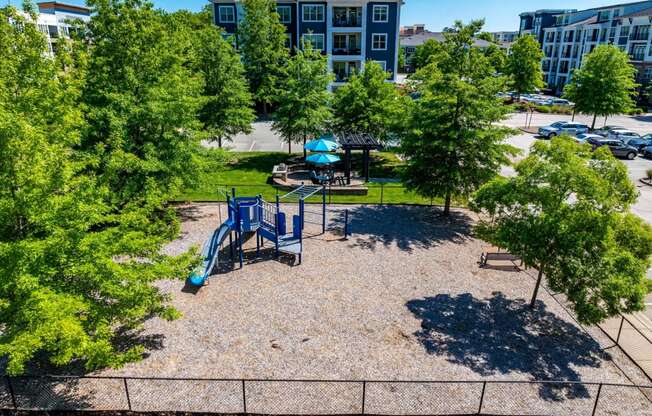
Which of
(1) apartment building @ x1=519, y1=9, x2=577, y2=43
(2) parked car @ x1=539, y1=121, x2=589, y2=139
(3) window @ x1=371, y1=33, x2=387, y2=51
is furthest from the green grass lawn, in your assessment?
(1) apartment building @ x1=519, y1=9, x2=577, y2=43

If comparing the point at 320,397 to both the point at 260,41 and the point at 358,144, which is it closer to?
the point at 358,144

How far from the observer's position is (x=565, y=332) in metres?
14.6

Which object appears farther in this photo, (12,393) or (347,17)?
(347,17)

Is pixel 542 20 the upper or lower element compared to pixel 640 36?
upper

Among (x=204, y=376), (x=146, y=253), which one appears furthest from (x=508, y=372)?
(x=146, y=253)

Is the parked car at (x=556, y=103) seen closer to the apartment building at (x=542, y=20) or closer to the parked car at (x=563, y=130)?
the parked car at (x=563, y=130)

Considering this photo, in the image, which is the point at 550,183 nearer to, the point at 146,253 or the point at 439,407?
the point at 439,407

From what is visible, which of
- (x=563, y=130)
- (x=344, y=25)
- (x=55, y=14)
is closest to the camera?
(x=563, y=130)

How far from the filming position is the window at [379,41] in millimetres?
59125

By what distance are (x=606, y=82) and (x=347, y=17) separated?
1228 inches

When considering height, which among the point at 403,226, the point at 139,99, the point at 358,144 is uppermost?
the point at 139,99

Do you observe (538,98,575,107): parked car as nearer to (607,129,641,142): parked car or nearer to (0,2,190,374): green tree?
(607,129,641,142): parked car

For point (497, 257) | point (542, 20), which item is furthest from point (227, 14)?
point (542, 20)

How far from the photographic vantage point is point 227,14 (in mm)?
60188
